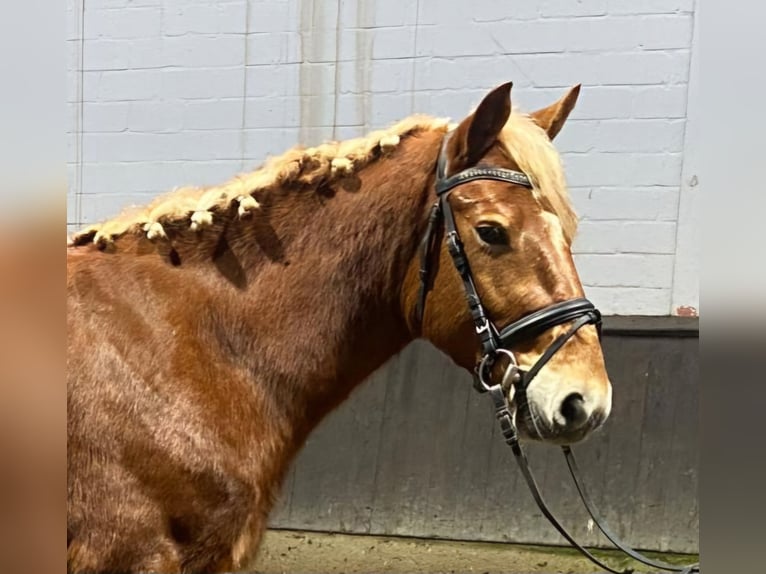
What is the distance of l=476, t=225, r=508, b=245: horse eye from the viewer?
5.74ft

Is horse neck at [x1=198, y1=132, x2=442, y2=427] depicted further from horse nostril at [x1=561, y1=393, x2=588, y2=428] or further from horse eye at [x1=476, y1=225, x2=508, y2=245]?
horse nostril at [x1=561, y1=393, x2=588, y2=428]

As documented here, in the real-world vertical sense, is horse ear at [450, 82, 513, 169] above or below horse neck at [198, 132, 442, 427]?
above

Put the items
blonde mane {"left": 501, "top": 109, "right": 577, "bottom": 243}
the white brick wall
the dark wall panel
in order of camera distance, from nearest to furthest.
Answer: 1. blonde mane {"left": 501, "top": 109, "right": 577, "bottom": 243}
2. the white brick wall
3. the dark wall panel

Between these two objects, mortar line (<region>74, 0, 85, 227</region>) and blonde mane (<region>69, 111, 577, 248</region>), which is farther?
mortar line (<region>74, 0, 85, 227</region>)

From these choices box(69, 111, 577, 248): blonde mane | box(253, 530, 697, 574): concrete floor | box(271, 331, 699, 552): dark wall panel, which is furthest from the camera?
box(253, 530, 697, 574): concrete floor

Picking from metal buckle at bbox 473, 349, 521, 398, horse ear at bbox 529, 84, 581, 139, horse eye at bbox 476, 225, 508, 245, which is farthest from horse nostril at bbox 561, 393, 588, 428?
horse ear at bbox 529, 84, 581, 139

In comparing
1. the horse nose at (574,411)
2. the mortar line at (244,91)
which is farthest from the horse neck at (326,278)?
the mortar line at (244,91)

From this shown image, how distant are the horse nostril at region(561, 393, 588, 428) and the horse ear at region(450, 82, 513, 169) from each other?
602mm

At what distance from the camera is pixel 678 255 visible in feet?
8.27

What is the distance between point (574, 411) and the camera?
1.70 metres

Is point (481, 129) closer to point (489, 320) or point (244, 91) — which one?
point (489, 320)
